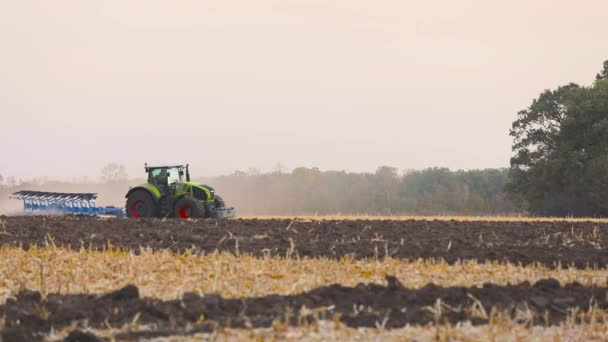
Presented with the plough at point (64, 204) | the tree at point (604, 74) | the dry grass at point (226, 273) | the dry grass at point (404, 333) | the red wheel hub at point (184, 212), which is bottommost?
the dry grass at point (404, 333)

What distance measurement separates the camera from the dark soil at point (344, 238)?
16.1m

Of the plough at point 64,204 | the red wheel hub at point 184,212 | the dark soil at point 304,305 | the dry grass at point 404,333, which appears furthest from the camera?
the plough at point 64,204

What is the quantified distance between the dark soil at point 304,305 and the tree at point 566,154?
2944cm

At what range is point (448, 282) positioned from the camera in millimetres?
12445

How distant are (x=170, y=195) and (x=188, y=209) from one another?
967 mm

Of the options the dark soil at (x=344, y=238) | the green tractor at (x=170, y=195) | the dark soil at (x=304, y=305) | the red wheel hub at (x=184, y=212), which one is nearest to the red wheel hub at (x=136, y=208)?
the green tractor at (x=170, y=195)

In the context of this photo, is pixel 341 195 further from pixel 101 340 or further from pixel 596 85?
pixel 101 340

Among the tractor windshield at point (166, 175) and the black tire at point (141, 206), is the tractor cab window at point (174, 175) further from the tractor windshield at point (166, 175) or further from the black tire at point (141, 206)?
the black tire at point (141, 206)

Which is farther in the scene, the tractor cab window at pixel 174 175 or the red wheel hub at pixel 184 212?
the tractor cab window at pixel 174 175

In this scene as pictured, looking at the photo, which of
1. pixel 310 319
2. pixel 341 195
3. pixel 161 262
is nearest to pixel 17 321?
pixel 310 319

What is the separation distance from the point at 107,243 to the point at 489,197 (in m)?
42.5

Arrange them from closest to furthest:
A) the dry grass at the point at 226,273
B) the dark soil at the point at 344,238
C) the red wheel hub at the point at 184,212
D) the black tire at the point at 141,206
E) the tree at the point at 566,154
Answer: the dry grass at the point at 226,273
the dark soil at the point at 344,238
the red wheel hub at the point at 184,212
the black tire at the point at 141,206
the tree at the point at 566,154

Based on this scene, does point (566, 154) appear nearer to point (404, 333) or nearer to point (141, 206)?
point (141, 206)

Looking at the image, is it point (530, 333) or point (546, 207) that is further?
point (546, 207)
